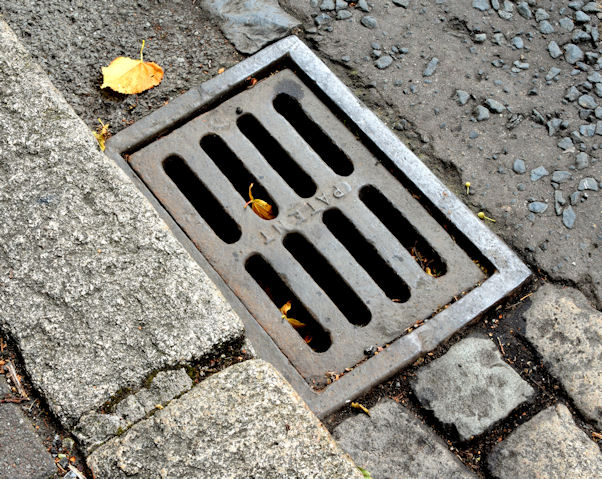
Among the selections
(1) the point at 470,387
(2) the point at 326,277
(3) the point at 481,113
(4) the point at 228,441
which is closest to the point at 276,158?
(2) the point at 326,277

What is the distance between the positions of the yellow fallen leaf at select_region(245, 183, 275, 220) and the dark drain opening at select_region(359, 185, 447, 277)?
29 centimetres

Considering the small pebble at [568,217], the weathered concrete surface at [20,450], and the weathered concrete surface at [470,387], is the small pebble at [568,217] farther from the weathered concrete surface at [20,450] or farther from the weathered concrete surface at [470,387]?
the weathered concrete surface at [20,450]

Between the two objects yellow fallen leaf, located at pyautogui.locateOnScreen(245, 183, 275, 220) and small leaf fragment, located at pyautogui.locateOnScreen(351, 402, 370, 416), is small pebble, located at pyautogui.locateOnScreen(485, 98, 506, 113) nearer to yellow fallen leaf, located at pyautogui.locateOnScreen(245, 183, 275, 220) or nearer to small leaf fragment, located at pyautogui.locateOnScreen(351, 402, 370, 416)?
yellow fallen leaf, located at pyautogui.locateOnScreen(245, 183, 275, 220)

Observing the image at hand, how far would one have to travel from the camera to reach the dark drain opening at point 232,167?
1976 millimetres

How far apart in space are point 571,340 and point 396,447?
23.2 inches

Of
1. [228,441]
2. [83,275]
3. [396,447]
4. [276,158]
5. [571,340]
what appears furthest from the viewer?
[276,158]

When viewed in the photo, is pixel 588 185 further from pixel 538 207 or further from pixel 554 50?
pixel 554 50

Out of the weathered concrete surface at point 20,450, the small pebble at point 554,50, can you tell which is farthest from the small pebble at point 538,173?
the weathered concrete surface at point 20,450

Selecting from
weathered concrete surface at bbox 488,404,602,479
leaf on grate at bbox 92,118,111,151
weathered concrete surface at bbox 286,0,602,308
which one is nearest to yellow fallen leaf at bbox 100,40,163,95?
leaf on grate at bbox 92,118,111,151

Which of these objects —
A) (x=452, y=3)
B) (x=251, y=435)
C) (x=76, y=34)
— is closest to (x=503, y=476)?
(x=251, y=435)

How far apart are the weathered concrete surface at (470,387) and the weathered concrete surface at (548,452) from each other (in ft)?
0.22

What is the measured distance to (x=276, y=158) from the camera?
211 cm

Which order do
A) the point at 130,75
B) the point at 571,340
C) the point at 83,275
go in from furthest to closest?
1. the point at 130,75
2. the point at 571,340
3. the point at 83,275

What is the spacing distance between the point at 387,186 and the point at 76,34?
3.71 ft
